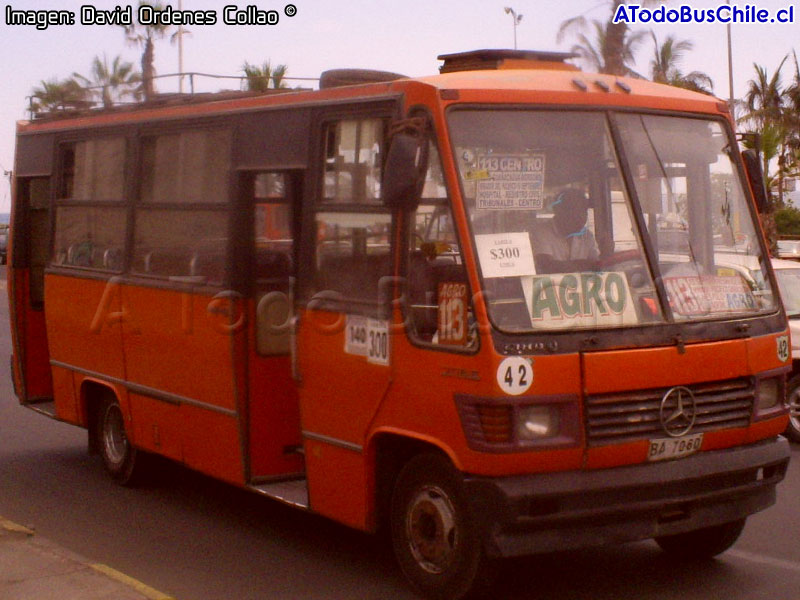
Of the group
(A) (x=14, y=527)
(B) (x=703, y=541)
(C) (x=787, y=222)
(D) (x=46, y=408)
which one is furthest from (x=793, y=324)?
(C) (x=787, y=222)

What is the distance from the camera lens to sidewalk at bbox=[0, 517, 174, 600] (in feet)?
21.0

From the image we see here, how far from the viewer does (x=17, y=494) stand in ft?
31.7

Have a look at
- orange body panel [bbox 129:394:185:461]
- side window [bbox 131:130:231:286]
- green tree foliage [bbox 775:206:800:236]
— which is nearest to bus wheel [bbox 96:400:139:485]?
orange body panel [bbox 129:394:185:461]

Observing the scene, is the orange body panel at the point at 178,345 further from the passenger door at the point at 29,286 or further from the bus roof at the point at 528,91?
the passenger door at the point at 29,286

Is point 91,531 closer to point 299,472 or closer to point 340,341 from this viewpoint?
point 299,472

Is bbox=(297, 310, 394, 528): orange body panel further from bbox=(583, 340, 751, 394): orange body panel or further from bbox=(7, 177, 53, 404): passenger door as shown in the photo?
bbox=(7, 177, 53, 404): passenger door

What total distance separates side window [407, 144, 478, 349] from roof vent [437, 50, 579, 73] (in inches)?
45.2

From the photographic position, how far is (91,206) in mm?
9961

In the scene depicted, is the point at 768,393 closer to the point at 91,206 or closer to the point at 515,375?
the point at 515,375

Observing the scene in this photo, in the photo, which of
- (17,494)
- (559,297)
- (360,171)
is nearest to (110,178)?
(17,494)

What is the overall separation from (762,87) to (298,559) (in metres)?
54.7

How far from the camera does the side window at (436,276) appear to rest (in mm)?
6133

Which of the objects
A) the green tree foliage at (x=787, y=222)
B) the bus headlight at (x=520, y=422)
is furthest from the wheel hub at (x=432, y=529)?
the green tree foliage at (x=787, y=222)

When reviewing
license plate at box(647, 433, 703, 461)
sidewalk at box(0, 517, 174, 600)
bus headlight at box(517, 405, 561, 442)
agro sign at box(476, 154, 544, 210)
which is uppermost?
agro sign at box(476, 154, 544, 210)
